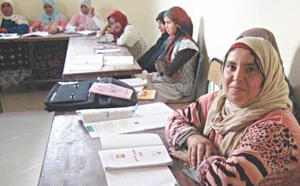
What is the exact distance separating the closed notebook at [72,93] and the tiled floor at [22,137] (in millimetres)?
937

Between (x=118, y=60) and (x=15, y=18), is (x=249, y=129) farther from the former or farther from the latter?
(x=15, y=18)

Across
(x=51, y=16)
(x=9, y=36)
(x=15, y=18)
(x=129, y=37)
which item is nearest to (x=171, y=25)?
(x=129, y=37)

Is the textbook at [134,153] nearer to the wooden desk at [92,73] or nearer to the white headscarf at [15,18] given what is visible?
the wooden desk at [92,73]

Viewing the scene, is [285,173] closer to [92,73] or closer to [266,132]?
[266,132]

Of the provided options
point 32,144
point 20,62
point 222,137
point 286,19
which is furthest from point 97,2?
point 222,137

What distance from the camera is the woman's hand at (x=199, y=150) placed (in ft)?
4.10

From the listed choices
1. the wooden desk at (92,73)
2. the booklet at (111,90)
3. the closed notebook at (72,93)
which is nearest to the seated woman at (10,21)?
the wooden desk at (92,73)

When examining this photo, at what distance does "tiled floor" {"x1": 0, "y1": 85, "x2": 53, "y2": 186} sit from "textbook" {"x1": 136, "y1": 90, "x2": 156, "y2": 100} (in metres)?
1.10

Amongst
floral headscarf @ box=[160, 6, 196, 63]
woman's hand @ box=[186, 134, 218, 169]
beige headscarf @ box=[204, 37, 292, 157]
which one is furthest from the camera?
floral headscarf @ box=[160, 6, 196, 63]

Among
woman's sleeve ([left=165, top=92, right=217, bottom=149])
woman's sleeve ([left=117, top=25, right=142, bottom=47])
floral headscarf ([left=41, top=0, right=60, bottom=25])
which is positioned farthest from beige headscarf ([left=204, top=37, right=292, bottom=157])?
floral headscarf ([left=41, top=0, right=60, bottom=25])

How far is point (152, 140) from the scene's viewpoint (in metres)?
1.46

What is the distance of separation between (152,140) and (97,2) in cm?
395

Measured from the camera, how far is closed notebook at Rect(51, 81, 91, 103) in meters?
1.83

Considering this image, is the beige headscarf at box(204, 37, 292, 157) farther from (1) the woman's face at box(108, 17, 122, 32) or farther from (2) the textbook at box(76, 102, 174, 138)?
(1) the woman's face at box(108, 17, 122, 32)
